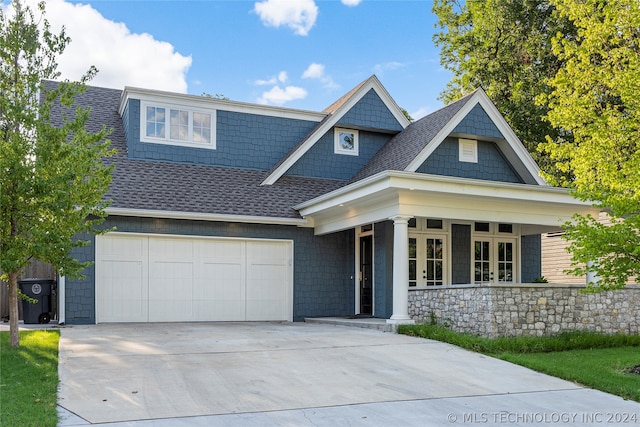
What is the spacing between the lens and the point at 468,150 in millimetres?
16125

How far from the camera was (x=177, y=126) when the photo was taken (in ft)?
53.3

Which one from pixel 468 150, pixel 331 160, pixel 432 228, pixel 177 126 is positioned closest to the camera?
pixel 432 228

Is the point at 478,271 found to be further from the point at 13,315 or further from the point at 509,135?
the point at 13,315

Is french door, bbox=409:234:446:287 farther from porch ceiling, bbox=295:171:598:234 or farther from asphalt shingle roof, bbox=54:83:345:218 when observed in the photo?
asphalt shingle roof, bbox=54:83:345:218

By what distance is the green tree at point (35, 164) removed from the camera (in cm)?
859

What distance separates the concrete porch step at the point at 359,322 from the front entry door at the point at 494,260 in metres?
3.50

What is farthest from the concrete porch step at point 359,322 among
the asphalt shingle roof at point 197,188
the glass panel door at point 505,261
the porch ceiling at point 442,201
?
the glass panel door at point 505,261

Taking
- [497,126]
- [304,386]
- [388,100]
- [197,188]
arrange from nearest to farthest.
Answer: [304,386] → [197,188] → [497,126] → [388,100]

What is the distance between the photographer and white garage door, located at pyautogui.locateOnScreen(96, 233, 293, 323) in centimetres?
1405

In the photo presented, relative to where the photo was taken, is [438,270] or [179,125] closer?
[438,270]

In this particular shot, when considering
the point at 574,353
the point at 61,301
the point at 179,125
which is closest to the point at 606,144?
the point at 574,353

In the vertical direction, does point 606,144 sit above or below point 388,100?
below

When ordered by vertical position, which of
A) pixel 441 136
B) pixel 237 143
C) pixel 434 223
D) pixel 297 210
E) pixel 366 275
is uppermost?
pixel 237 143

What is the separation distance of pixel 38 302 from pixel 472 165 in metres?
10.6
